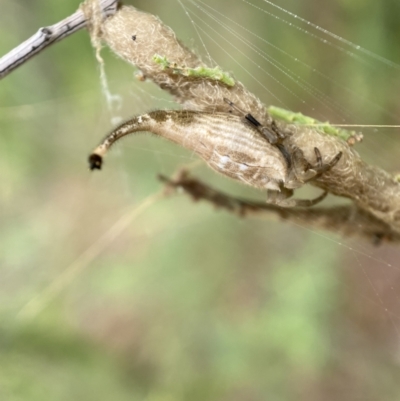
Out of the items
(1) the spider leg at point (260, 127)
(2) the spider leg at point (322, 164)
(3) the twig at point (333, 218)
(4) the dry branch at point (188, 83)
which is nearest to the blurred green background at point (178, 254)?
(3) the twig at point (333, 218)

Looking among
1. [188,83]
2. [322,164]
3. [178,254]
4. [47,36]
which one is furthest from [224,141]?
[178,254]

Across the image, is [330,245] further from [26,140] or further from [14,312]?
[26,140]

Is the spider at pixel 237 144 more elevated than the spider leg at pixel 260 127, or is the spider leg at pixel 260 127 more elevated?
the spider leg at pixel 260 127

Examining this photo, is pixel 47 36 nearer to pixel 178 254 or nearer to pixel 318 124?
pixel 318 124

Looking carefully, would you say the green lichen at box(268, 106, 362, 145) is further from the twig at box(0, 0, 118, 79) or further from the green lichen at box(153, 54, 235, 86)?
the twig at box(0, 0, 118, 79)

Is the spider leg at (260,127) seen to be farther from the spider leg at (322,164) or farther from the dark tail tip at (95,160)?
the dark tail tip at (95,160)

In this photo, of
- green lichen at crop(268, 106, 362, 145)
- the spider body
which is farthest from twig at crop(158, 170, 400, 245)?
the spider body
